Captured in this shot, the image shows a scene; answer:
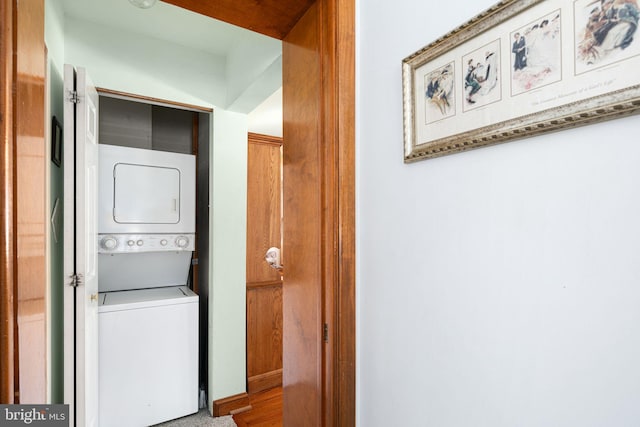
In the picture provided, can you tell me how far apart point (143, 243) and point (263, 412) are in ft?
5.32

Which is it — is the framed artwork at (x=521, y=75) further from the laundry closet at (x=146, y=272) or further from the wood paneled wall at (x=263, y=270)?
the wood paneled wall at (x=263, y=270)

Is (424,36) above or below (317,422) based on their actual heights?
above

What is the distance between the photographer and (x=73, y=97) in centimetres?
162

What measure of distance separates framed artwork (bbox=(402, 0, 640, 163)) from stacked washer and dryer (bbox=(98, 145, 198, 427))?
7.08 ft

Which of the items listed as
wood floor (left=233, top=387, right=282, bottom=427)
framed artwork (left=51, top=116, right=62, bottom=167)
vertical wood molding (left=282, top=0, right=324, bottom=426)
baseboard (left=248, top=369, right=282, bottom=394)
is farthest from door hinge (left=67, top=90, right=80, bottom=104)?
baseboard (left=248, top=369, right=282, bottom=394)

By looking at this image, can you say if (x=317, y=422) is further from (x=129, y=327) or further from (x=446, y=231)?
(x=129, y=327)

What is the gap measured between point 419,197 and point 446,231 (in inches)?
4.8

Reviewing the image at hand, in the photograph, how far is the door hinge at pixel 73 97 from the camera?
1.61 metres

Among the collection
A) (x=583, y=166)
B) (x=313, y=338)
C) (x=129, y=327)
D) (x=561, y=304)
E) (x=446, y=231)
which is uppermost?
(x=583, y=166)

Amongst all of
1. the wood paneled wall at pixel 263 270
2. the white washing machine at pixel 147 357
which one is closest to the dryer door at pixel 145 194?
the white washing machine at pixel 147 357

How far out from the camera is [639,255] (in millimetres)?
480

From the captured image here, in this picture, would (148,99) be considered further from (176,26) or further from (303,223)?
(303,223)

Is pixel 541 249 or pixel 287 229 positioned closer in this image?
pixel 541 249

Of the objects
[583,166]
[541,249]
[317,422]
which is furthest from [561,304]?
[317,422]
